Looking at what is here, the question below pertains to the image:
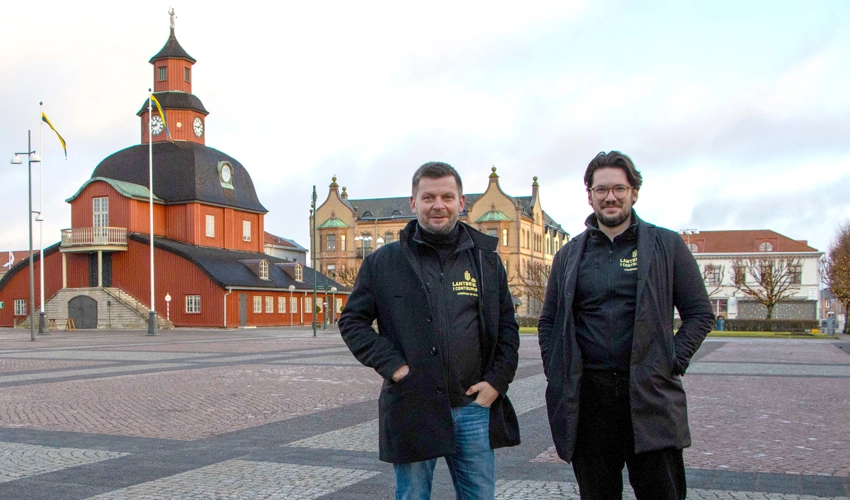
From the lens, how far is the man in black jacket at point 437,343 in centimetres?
387

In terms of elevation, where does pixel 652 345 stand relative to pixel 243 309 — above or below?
above

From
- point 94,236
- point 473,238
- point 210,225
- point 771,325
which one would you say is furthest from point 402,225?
point 473,238

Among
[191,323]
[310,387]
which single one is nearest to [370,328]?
[310,387]

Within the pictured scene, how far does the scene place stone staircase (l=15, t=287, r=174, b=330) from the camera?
48688 millimetres

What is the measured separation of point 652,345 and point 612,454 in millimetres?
573

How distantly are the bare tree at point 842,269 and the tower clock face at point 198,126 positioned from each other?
41.7 meters

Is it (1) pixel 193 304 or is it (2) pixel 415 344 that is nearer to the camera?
(2) pixel 415 344

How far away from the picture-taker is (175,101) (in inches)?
2219

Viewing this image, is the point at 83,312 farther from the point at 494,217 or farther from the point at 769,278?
the point at 769,278

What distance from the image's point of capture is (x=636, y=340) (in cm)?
384

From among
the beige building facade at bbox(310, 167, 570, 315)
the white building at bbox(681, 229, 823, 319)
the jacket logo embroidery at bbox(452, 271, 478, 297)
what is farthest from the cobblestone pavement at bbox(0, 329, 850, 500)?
the white building at bbox(681, 229, 823, 319)

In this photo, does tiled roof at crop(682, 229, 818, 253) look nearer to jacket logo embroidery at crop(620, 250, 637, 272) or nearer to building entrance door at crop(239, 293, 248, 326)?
building entrance door at crop(239, 293, 248, 326)

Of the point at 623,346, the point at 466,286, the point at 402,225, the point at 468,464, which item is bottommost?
the point at 468,464

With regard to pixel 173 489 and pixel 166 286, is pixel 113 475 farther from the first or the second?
pixel 166 286
